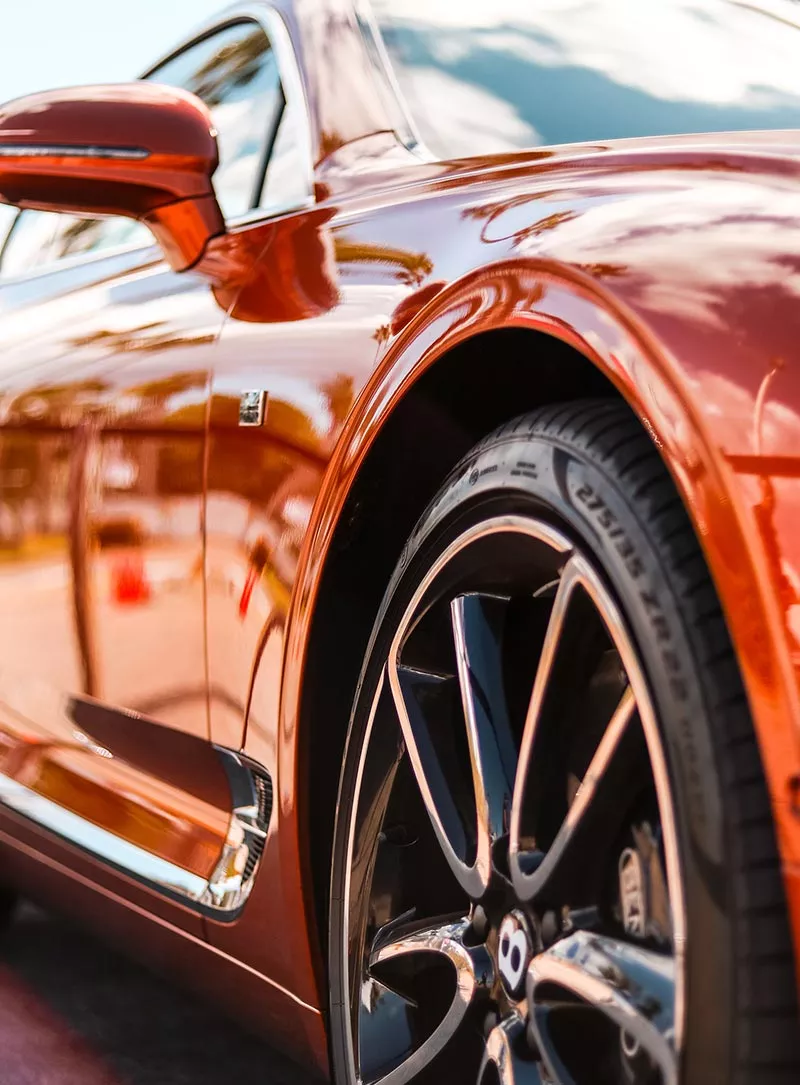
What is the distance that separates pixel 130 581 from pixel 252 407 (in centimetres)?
31

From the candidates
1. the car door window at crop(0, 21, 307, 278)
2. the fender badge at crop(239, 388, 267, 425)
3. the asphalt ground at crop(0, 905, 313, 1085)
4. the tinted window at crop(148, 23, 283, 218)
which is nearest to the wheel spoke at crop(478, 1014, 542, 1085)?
the fender badge at crop(239, 388, 267, 425)

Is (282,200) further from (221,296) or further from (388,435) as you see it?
(388,435)

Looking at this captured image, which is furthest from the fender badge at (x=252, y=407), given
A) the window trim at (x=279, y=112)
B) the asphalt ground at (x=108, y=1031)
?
the asphalt ground at (x=108, y=1031)

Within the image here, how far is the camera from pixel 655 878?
1.14 m

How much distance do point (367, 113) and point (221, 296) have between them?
1.04 ft

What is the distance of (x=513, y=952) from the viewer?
1338 millimetres

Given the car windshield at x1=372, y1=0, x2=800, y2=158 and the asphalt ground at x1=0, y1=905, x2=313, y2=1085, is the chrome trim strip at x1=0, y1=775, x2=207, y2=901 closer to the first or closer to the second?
the asphalt ground at x1=0, y1=905, x2=313, y2=1085

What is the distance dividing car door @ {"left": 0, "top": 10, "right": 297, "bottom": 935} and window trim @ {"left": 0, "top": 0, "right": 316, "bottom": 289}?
0.01m

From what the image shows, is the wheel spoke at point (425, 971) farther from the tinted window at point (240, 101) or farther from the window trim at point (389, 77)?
the tinted window at point (240, 101)

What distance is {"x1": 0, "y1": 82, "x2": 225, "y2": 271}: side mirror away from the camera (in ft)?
6.77

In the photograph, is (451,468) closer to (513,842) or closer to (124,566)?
(513,842)

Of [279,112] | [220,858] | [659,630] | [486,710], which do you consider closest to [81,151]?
[279,112]

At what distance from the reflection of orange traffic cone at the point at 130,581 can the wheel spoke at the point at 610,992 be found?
82 cm

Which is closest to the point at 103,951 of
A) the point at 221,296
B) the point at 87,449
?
the point at 87,449
